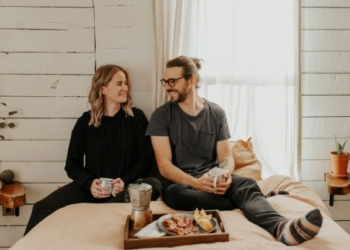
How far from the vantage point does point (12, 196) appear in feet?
7.89

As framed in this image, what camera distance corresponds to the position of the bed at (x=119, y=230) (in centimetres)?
153

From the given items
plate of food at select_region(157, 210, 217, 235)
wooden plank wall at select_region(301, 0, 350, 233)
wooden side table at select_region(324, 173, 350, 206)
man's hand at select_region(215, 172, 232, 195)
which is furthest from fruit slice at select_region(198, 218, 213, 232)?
wooden plank wall at select_region(301, 0, 350, 233)

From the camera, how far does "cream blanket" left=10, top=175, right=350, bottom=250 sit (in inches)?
60.0

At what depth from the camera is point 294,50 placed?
8.43ft

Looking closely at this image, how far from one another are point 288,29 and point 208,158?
97 cm

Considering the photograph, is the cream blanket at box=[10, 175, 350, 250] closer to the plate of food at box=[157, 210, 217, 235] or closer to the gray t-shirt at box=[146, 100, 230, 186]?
the plate of food at box=[157, 210, 217, 235]

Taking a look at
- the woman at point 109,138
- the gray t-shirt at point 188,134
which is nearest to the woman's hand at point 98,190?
the woman at point 109,138

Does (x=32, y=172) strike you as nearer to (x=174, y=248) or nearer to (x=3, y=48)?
(x=3, y=48)

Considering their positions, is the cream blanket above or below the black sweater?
below

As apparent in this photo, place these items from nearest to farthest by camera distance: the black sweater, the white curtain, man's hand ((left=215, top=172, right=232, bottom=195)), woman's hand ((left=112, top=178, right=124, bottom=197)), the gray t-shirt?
man's hand ((left=215, top=172, right=232, bottom=195)) < woman's hand ((left=112, top=178, right=124, bottom=197)) < the gray t-shirt < the black sweater < the white curtain

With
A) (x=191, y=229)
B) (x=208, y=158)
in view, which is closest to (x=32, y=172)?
(x=208, y=158)

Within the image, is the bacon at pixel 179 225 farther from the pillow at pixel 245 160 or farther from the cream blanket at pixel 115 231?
the pillow at pixel 245 160

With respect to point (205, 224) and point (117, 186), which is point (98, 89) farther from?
point (205, 224)

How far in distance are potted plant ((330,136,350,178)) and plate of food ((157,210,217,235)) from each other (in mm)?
1217
